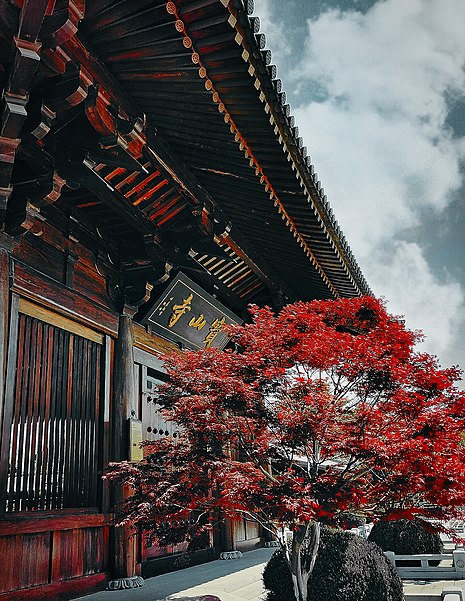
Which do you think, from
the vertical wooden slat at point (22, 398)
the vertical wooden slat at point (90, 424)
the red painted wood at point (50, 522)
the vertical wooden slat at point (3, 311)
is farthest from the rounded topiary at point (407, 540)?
the vertical wooden slat at point (3, 311)

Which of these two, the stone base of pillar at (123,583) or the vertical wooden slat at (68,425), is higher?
the vertical wooden slat at (68,425)

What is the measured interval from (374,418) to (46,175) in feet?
13.3

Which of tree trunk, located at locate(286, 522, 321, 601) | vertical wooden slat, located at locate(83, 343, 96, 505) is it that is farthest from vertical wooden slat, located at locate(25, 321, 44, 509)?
tree trunk, located at locate(286, 522, 321, 601)

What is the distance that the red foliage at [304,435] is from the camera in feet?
18.4

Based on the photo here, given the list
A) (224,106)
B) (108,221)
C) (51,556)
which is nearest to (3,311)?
(108,221)

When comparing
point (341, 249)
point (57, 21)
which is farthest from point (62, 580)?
point (341, 249)

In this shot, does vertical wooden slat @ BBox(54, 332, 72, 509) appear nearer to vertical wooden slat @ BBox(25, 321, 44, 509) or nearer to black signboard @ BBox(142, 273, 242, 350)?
vertical wooden slat @ BBox(25, 321, 44, 509)

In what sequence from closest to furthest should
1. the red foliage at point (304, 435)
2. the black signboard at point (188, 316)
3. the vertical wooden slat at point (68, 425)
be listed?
the red foliage at point (304, 435)
the vertical wooden slat at point (68, 425)
the black signboard at point (188, 316)

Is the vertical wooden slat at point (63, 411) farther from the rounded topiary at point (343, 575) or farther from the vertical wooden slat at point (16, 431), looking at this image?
the rounded topiary at point (343, 575)

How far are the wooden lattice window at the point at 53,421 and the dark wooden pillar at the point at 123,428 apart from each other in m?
0.27

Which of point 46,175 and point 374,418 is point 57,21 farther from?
point 374,418

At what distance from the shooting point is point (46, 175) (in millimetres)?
6129

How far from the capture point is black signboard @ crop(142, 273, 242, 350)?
9.55 m

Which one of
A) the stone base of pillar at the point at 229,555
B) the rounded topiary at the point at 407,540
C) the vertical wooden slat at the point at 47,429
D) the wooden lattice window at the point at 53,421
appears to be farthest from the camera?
the rounded topiary at the point at 407,540
